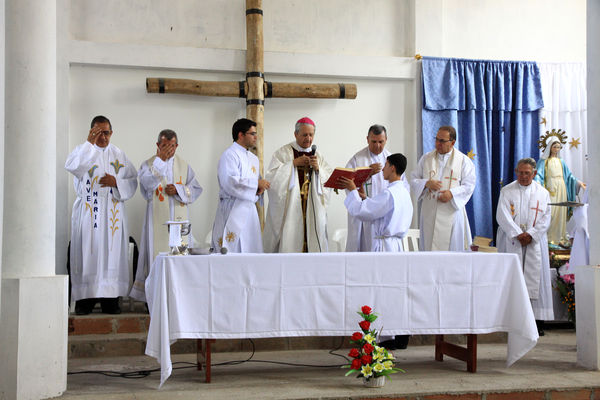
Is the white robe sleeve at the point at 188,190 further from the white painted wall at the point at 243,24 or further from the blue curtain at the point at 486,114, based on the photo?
the blue curtain at the point at 486,114

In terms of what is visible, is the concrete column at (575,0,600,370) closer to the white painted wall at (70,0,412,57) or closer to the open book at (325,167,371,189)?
the open book at (325,167,371,189)

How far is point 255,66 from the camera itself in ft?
26.4

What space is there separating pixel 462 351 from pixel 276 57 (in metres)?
4.50

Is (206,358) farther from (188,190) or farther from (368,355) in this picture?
(188,190)

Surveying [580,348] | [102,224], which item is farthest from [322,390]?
[102,224]

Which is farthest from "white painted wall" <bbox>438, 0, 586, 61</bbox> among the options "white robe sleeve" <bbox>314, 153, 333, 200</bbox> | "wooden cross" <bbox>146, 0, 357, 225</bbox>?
"white robe sleeve" <bbox>314, 153, 333, 200</bbox>

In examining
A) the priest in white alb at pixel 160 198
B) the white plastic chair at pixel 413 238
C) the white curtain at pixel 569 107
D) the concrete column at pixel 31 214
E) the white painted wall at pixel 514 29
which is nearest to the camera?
the concrete column at pixel 31 214

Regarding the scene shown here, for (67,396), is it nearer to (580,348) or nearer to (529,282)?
(580,348)

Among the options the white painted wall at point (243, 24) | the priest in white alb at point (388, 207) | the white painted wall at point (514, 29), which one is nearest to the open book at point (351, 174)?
the priest in white alb at point (388, 207)

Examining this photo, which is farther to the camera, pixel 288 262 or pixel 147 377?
pixel 147 377

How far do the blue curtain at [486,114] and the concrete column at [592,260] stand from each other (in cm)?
315

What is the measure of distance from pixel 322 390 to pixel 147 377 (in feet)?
4.41

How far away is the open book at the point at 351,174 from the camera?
550 centimetres

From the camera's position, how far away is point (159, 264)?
4.64m
